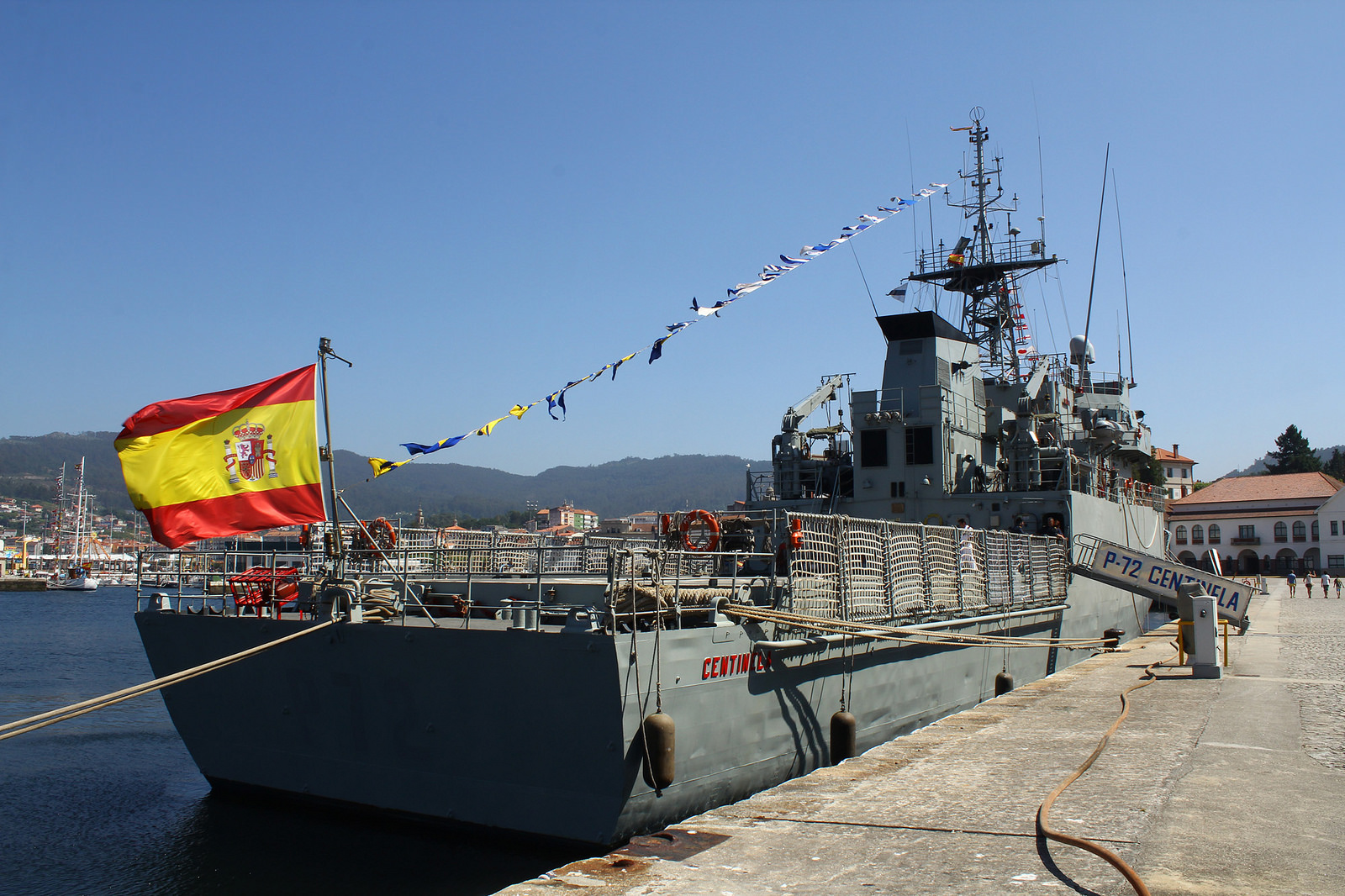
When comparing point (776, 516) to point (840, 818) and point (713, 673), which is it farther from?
point (840, 818)

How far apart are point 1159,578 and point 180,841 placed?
51.3 ft

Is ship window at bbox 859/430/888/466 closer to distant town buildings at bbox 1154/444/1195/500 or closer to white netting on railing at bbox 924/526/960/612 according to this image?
white netting on railing at bbox 924/526/960/612

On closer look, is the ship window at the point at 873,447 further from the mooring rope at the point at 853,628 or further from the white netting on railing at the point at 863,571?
the white netting on railing at the point at 863,571

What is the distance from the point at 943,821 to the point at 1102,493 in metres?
19.3

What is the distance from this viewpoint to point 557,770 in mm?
8641

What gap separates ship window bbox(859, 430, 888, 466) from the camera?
19.7 m

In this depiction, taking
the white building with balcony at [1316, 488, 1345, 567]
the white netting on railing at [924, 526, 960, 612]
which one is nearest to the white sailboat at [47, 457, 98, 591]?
the white netting on railing at [924, 526, 960, 612]

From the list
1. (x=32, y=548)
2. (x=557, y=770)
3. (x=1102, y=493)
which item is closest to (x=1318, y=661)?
(x=1102, y=493)

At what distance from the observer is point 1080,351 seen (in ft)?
98.9

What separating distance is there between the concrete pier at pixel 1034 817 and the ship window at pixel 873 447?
28.3 feet

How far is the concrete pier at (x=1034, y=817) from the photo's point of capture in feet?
18.2

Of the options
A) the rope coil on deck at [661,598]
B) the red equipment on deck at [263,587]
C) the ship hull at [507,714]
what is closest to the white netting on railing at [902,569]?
the ship hull at [507,714]

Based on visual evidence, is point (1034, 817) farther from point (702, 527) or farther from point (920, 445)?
point (920, 445)

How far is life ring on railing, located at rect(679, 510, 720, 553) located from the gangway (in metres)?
9.04
